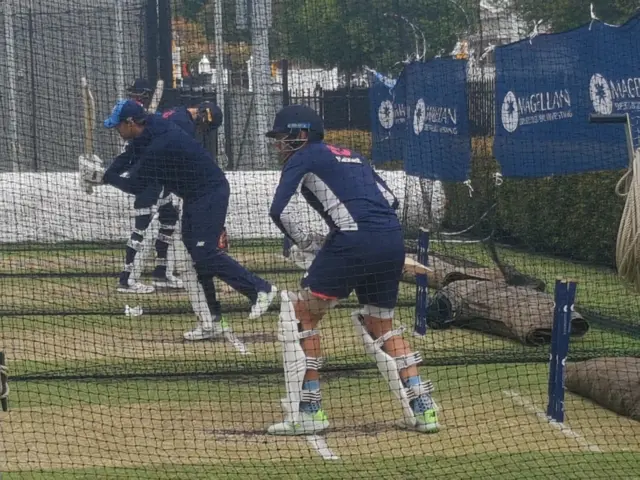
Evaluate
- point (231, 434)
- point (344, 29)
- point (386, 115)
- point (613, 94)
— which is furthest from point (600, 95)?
point (231, 434)

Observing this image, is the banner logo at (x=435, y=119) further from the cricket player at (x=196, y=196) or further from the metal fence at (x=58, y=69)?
the cricket player at (x=196, y=196)

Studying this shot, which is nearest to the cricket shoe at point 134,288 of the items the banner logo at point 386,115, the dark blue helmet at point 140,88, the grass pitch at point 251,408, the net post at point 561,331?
the grass pitch at point 251,408

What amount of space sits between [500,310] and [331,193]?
3512 millimetres

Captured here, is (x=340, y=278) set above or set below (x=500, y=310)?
above

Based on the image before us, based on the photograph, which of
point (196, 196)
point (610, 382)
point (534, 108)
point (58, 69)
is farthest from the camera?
point (58, 69)

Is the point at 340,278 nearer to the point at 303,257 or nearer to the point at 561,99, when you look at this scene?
the point at 303,257

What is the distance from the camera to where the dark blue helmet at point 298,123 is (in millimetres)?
7129

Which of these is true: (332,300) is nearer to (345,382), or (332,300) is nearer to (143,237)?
(345,382)

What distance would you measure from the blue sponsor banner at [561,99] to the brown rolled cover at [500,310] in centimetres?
126

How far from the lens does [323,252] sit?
22.6 feet

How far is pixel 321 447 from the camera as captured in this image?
6.72 metres

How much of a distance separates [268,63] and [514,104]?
7.93 feet

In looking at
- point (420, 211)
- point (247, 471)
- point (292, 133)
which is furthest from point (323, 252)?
point (420, 211)

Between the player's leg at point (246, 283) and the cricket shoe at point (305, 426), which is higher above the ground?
the player's leg at point (246, 283)
